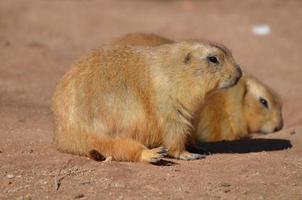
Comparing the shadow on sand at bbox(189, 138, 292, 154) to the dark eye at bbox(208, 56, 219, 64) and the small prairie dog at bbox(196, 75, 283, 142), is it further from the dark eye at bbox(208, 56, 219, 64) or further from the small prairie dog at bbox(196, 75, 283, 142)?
the dark eye at bbox(208, 56, 219, 64)

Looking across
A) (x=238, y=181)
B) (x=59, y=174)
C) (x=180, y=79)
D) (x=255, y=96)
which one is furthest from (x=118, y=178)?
(x=255, y=96)

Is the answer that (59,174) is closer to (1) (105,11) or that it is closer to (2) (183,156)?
(2) (183,156)

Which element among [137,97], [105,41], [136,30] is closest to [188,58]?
[137,97]

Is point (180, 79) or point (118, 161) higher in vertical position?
point (180, 79)

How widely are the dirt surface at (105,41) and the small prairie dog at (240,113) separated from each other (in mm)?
220

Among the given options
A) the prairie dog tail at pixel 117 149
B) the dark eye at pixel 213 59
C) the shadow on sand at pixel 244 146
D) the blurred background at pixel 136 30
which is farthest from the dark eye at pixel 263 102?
the prairie dog tail at pixel 117 149

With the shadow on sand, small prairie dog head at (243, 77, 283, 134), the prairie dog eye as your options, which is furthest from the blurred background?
the prairie dog eye

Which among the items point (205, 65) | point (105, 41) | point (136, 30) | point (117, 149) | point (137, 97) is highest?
point (205, 65)

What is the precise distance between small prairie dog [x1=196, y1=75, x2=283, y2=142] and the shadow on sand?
0.49 feet

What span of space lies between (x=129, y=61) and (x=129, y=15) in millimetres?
8674

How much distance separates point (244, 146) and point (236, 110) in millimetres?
747

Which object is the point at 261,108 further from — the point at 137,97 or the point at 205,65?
the point at 137,97

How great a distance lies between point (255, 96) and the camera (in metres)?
8.52

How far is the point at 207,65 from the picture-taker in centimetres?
635
